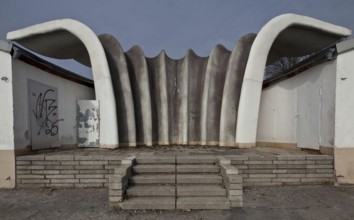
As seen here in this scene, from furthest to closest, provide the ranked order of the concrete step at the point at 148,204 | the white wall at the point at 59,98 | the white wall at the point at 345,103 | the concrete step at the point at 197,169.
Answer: the white wall at the point at 59,98
the white wall at the point at 345,103
the concrete step at the point at 197,169
the concrete step at the point at 148,204

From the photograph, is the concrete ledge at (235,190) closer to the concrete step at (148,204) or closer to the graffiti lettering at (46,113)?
the concrete step at (148,204)

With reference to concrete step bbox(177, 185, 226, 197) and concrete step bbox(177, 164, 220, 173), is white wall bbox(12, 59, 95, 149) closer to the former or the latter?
concrete step bbox(177, 164, 220, 173)

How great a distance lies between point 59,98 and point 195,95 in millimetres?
5877

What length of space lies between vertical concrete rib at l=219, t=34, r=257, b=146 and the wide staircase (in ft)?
10.8

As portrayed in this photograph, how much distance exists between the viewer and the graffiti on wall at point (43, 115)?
6.22 metres

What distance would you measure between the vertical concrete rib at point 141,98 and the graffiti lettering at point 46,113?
3225 millimetres

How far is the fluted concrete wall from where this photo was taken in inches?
328

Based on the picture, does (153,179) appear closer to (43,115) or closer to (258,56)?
(43,115)

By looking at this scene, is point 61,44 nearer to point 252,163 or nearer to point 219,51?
point 219,51

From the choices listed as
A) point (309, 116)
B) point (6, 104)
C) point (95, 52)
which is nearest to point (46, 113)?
point (6, 104)

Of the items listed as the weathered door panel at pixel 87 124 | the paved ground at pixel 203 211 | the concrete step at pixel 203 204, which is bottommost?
the paved ground at pixel 203 211

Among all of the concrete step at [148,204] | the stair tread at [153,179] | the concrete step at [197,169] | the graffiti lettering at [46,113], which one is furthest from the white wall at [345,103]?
the graffiti lettering at [46,113]

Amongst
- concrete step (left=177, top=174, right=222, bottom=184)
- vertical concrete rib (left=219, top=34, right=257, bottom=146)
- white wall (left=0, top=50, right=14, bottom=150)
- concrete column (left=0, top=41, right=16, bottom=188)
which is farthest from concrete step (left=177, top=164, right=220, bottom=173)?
white wall (left=0, top=50, right=14, bottom=150)

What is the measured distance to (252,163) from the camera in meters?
5.25
